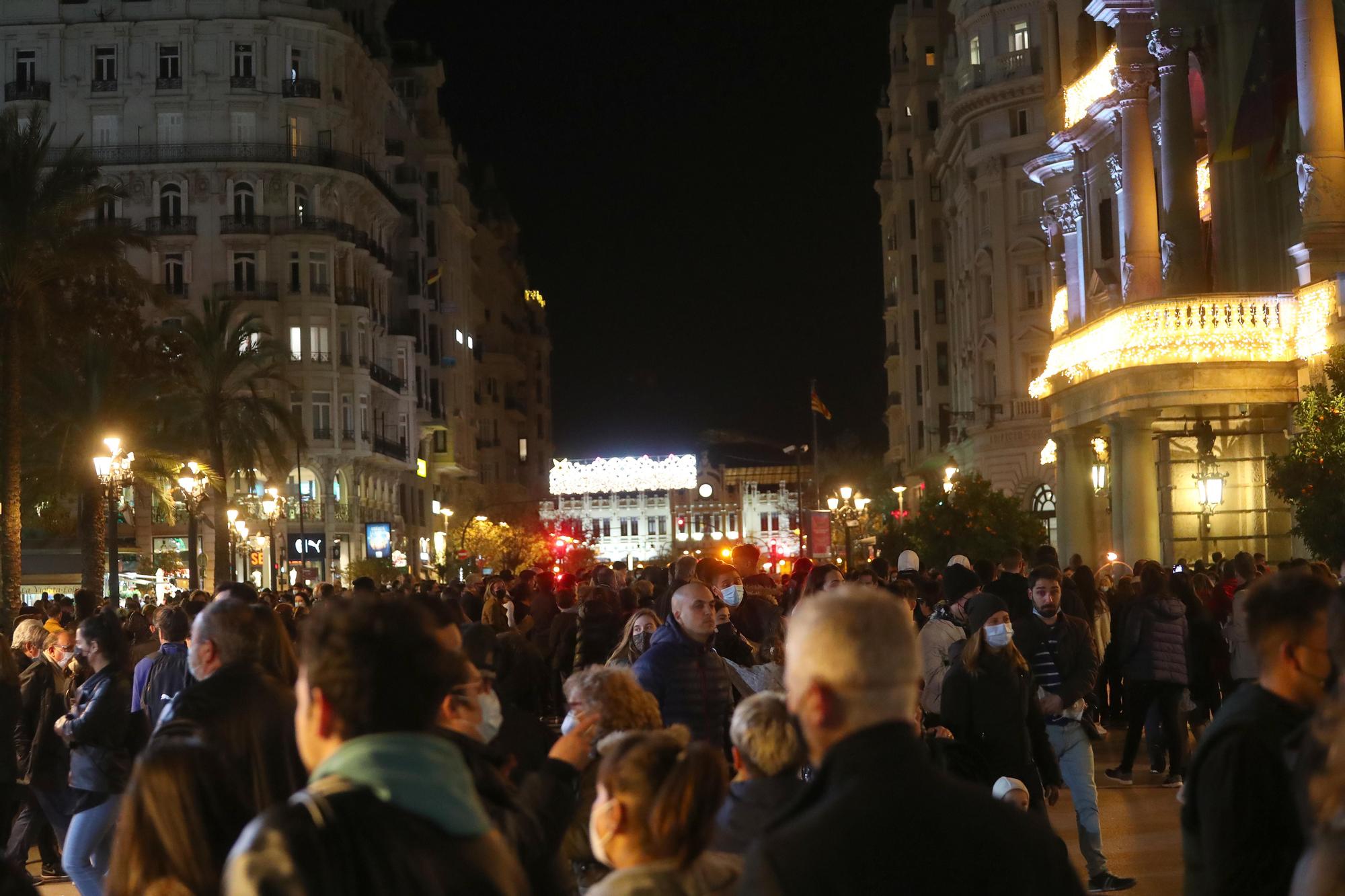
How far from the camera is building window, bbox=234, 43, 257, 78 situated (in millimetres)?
69375

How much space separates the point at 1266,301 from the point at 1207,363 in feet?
3.87

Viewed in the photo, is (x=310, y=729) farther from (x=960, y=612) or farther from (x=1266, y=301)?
(x=1266, y=301)

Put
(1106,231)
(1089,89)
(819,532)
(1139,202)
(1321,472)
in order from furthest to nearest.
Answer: (819,532) < (1106,231) < (1089,89) < (1139,202) < (1321,472)

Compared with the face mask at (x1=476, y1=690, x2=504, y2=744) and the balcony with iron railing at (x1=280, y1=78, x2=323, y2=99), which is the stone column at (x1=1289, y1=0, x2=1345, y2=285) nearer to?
the face mask at (x1=476, y1=690, x2=504, y2=744)

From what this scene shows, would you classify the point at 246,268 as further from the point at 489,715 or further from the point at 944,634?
the point at 489,715

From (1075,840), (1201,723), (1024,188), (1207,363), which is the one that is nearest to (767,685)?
(1075,840)

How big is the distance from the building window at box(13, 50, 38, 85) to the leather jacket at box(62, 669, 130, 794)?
6438cm

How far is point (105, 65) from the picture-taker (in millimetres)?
69000

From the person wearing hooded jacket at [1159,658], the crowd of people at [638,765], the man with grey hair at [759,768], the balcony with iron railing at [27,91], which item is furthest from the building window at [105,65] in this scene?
the man with grey hair at [759,768]

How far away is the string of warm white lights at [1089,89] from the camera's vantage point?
29984 millimetres

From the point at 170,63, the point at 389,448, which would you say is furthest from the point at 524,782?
the point at 389,448

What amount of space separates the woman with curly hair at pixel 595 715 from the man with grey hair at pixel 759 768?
456 millimetres

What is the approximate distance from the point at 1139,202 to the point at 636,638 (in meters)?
19.2

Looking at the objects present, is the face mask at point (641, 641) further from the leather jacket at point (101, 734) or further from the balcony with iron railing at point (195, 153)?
the balcony with iron railing at point (195, 153)
